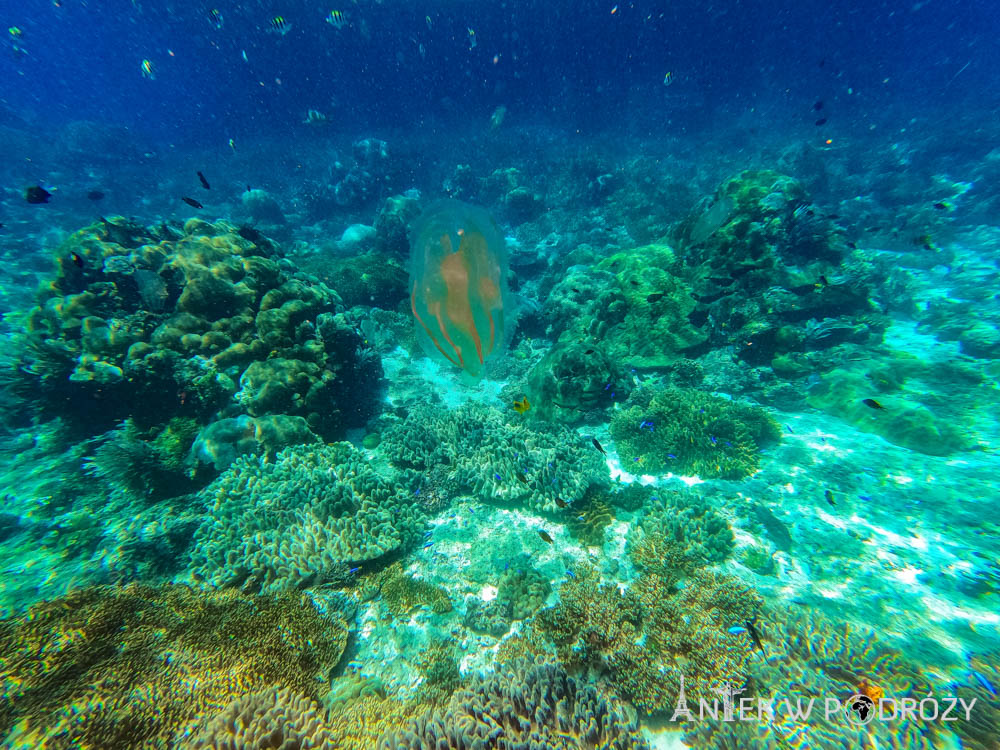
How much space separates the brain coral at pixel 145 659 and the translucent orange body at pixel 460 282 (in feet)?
11.3

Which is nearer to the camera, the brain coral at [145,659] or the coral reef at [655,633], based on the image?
the brain coral at [145,659]

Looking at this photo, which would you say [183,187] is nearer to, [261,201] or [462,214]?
[261,201]

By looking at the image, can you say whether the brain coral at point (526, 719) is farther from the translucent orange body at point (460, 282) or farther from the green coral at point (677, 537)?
the translucent orange body at point (460, 282)

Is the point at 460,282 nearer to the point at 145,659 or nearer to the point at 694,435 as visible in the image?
the point at 145,659

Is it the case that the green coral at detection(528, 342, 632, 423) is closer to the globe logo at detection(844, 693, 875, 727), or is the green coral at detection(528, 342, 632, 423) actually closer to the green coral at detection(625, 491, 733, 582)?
the green coral at detection(625, 491, 733, 582)

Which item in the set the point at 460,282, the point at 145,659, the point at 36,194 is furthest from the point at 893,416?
the point at 36,194

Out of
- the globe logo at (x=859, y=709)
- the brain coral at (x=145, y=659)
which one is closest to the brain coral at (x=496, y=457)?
the brain coral at (x=145, y=659)

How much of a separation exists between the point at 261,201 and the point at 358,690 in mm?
24444

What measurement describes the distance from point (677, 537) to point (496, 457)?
2.86 metres

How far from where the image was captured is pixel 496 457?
235 inches

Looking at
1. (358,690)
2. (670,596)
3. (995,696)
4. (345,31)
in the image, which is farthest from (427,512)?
(345,31)

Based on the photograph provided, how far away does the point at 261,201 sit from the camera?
66.3 feet

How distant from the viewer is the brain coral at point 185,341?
6.20m

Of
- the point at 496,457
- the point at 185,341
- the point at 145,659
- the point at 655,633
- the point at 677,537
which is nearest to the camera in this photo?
the point at 145,659
